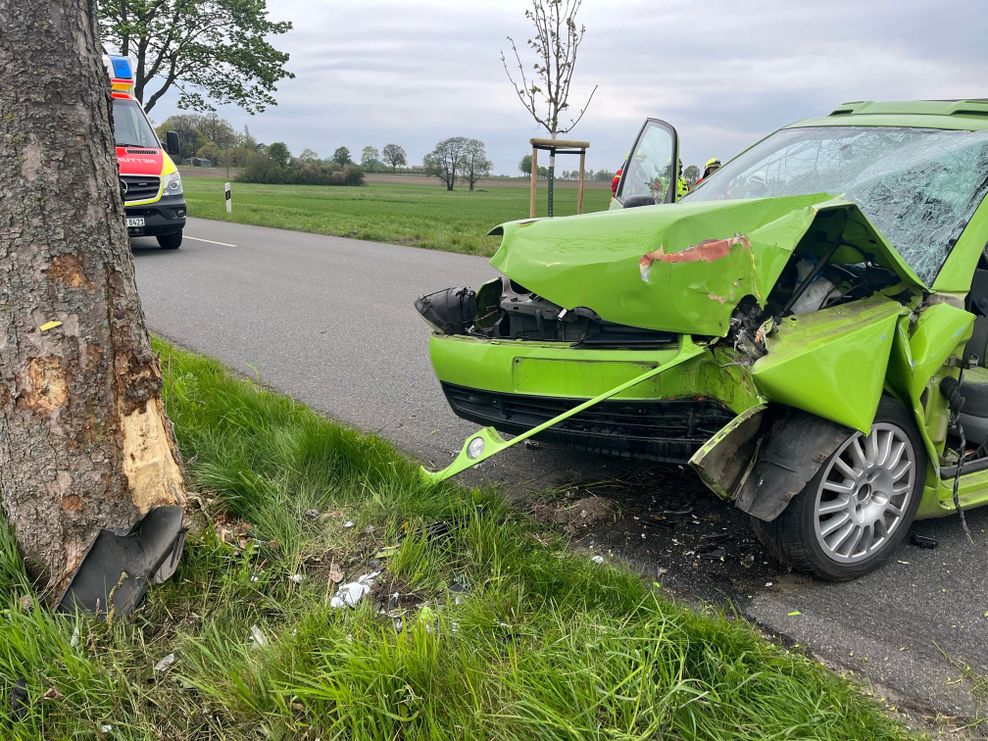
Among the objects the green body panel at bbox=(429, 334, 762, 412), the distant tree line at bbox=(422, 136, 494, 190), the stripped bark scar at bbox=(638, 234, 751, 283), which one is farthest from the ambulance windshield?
the distant tree line at bbox=(422, 136, 494, 190)

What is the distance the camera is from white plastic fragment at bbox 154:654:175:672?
7.04ft

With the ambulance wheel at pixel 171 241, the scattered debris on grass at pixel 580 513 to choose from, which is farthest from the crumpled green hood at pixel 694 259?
the ambulance wheel at pixel 171 241

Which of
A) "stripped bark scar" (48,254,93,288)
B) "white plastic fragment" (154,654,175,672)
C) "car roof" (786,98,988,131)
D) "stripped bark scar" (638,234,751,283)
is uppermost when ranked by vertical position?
"car roof" (786,98,988,131)

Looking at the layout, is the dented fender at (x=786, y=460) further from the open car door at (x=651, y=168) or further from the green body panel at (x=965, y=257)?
the open car door at (x=651, y=168)

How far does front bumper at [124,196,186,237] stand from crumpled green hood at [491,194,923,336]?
11239mm

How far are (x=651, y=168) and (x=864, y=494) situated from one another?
2.89 meters

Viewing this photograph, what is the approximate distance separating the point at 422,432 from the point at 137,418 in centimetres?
198

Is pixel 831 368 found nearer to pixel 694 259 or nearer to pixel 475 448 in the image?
pixel 694 259

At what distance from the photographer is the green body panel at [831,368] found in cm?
246

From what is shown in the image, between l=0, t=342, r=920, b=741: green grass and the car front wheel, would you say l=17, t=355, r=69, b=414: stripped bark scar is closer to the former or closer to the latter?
l=0, t=342, r=920, b=741: green grass

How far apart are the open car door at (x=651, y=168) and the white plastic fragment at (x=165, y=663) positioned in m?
3.35

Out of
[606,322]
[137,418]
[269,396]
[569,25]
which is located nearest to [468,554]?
[606,322]

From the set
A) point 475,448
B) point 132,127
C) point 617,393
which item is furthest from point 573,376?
point 132,127

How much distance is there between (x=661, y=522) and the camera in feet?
10.5
